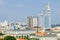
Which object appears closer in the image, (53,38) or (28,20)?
(53,38)

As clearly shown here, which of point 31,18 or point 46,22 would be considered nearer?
point 46,22

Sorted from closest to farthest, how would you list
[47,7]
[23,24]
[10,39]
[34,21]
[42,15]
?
1. [10,39]
2. [47,7]
3. [42,15]
4. [34,21]
5. [23,24]

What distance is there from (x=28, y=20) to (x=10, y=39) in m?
37.1

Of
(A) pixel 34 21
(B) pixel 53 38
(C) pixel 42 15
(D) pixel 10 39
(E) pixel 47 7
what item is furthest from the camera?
(A) pixel 34 21

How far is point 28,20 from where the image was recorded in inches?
2089

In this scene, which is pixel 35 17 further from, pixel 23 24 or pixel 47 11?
pixel 47 11

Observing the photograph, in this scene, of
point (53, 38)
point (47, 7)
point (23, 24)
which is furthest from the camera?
point (23, 24)

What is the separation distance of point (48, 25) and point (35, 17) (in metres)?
9.30

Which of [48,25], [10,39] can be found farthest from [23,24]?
[10,39]

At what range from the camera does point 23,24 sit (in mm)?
57219

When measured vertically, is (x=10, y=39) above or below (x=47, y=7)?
below

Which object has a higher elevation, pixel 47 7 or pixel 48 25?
pixel 47 7

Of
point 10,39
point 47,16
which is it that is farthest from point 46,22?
point 10,39

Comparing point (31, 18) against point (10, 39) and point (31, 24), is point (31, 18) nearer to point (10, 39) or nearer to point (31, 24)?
point (31, 24)
